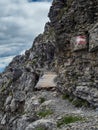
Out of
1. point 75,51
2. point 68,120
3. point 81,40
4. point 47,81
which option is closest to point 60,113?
point 68,120

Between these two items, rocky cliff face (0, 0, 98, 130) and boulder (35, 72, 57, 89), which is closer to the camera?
rocky cliff face (0, 0, 98, 130)

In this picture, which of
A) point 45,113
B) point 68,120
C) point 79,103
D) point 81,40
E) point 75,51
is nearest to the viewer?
point 68,120

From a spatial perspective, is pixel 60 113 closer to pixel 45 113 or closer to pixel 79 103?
pixel 45 113

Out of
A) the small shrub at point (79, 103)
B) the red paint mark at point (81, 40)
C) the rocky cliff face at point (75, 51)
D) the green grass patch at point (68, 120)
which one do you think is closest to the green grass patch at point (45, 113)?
the rocky cliff face at point (75, 51)

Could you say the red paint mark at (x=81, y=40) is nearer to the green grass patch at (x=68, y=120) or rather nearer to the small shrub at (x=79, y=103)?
the small shrub at (x=79, y=103)

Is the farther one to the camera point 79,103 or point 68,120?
point 79,103

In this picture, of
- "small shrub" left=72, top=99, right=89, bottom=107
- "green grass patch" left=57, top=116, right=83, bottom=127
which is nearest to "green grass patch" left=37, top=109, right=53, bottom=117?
"small shrub" left=72, top=99, right=89, bottom=107

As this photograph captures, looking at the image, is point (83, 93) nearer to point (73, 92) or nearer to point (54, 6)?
point (73, 92)

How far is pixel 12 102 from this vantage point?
92375mm

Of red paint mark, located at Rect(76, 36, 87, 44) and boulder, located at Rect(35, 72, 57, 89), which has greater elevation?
red paint mark, located at Rect(76, 36, 87, 44)

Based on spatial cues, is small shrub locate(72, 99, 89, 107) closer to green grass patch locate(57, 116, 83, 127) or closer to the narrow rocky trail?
the narrow rocky trail

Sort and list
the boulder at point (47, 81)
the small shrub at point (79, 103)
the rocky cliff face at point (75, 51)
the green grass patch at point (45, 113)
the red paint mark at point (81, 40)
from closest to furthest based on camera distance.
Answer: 1. the green grass patch at point (45, 113)
2. the small shrub at point (79, 103)
3. the rocky cliff face at point (75, 51)
4. the red paint mark at point (81, 40)
5. the boulder at point (47, 81)

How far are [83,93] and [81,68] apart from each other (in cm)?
596

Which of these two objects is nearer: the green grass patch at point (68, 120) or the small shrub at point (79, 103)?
the green grass patch at point (68, 120)
